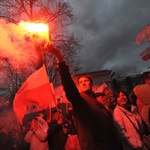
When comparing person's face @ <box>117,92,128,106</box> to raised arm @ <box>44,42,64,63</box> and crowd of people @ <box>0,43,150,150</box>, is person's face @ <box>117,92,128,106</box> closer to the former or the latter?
crowd of people @ <box>0,43,150,150</box>

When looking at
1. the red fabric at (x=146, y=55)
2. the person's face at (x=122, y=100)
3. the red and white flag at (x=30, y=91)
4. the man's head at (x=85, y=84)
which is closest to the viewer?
the man's head at (x=85, y=84)

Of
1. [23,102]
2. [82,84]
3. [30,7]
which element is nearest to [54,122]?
[23,102]

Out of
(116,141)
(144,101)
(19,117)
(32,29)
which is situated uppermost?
(32,29)

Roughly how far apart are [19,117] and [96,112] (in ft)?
9.41

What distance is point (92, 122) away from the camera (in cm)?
249

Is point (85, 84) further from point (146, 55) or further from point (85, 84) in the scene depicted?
point (146, 55)

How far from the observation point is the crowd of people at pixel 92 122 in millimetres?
2445

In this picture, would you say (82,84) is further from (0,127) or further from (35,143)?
(0,127)

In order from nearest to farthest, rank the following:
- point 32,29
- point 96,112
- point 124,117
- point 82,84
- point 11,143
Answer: point 96,112 → point 82,84 → point 32,29 → point 124,117 → point 11,143

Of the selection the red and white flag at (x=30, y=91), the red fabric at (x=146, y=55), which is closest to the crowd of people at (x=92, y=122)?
the red fabric at (x=146, y=55)

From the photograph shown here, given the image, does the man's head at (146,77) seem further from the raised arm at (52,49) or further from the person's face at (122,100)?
the raised arm at (52,49)

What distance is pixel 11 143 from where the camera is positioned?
320 inches

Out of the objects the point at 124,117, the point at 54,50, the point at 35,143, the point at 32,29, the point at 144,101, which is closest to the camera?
the point at 54,50

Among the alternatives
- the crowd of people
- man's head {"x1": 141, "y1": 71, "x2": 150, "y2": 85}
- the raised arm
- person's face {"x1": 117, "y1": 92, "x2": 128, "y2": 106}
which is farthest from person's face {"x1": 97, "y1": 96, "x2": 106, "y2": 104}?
the raised arm
